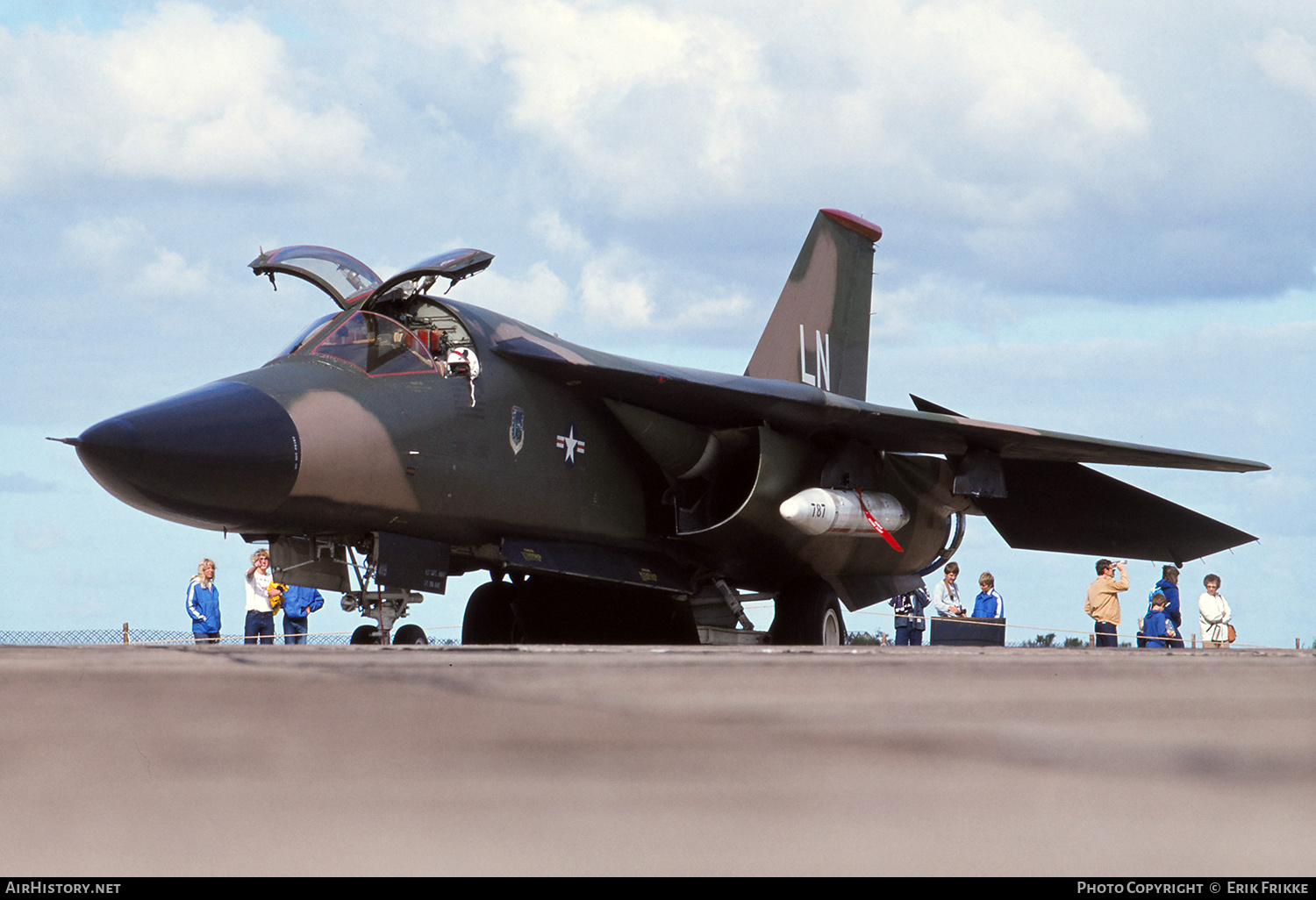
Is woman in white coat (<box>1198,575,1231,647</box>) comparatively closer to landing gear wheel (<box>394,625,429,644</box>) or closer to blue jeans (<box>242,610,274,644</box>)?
landing gear wheel (<box>394,625,429,644</box>)

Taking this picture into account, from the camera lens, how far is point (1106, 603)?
14148 millimetres

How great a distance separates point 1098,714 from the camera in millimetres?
3174

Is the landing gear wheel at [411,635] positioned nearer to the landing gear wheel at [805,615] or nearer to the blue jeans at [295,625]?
the blue jeans at [295,625]

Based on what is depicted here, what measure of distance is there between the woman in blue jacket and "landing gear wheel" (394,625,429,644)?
397 cm

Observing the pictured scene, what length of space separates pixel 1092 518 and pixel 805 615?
3.93 m

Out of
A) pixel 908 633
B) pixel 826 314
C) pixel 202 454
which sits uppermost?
pixel 826 314

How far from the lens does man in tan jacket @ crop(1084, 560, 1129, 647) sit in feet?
46.4

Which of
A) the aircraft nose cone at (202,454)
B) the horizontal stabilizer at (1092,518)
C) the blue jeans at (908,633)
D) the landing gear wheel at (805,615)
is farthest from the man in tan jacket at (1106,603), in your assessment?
the aircraft nose cone at (202,454)

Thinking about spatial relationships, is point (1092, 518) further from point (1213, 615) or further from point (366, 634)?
point (366, 634)

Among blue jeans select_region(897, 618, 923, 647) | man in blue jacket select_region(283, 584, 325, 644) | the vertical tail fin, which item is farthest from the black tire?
blue jeans select_region(897, 618, 923, 647)

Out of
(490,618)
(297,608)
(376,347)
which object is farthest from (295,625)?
(376,347)
